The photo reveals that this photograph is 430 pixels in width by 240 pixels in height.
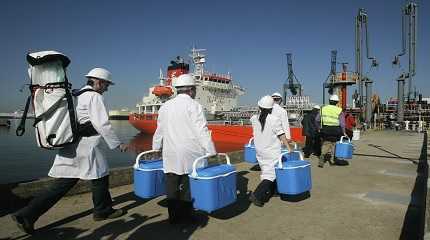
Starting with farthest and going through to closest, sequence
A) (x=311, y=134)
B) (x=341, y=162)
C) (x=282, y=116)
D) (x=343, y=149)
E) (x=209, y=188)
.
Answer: (x=311, y=134), (x=341, y=162), (x=343, y=149), (x=282, y=116), (x=209, y=188)

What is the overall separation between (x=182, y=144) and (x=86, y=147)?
0.96m

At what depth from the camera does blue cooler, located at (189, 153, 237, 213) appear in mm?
3031

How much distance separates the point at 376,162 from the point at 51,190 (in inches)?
284

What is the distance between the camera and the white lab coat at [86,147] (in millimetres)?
3176

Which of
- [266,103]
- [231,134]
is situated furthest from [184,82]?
[231,134]

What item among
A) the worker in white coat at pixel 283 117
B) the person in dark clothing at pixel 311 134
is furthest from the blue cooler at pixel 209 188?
the person in dark clothing at pixel 311 134

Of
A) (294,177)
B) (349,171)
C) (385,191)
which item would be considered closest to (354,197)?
(385,191)

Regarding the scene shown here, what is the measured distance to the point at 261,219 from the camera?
A: 346cm

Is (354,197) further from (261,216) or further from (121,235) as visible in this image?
(121,235)

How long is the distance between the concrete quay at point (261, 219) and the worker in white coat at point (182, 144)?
0.75ft

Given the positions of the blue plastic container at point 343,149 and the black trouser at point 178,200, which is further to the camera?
the blue plastic container at point 343,149

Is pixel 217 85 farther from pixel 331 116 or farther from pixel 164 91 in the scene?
pixel 331 116

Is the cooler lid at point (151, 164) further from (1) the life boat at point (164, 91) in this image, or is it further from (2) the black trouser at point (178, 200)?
(1) the life boat at point (164, 91)

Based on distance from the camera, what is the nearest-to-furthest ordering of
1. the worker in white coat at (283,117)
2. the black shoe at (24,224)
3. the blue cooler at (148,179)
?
the black shoe at (24,224), the blue cooler at (148,179), the worker in white coat at (283,117)
